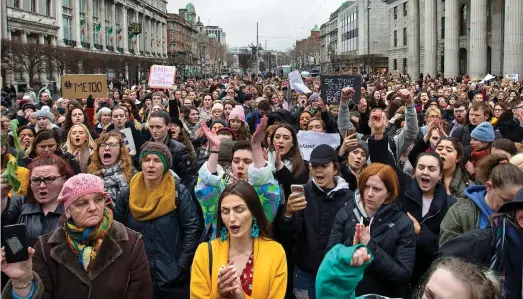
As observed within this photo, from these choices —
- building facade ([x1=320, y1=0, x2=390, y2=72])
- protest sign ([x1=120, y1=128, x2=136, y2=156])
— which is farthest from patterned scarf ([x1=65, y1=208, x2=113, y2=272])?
building facade ([x1=320, y1=0, x2=390, y2=72])

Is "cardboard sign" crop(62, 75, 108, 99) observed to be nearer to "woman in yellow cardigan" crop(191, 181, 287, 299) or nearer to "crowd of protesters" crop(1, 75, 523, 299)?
"crowd of protesters" crop(1, 75, 523, 299)

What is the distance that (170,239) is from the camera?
4.68m

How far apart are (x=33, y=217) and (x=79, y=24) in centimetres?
6882

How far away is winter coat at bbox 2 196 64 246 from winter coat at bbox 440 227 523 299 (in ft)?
9.55

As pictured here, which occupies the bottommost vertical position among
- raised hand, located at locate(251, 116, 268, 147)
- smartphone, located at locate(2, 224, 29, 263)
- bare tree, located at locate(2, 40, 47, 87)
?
smartphone, located at locate(2, 224, 29, 263)

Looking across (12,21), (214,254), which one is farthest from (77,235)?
(12,21)

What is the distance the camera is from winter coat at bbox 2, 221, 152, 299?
3.51 metres

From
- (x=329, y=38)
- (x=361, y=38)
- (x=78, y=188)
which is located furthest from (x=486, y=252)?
(x=329, y=38)

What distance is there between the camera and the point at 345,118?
845 centimetres

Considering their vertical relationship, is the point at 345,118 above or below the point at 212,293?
above

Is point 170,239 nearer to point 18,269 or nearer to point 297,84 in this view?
point 18,269

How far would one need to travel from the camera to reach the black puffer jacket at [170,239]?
15.1ft

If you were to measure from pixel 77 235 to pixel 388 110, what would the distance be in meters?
8.12

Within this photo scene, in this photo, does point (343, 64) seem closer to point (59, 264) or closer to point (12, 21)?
point (12, 21)
